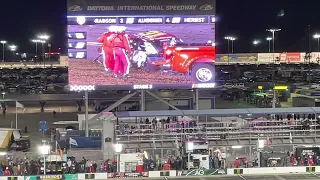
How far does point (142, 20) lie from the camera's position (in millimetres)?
33844

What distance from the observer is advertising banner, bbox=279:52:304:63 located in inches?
4190

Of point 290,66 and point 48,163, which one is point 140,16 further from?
point 290,66

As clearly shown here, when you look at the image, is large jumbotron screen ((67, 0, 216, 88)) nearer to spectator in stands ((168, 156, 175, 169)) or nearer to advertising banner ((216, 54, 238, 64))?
spectator in stands ((168, 156, 175, 169))

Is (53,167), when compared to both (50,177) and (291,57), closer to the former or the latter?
(50,177)

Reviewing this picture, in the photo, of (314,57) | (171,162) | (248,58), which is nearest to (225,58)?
(248,58)

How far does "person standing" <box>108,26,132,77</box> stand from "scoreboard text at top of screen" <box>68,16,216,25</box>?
20.9 inches

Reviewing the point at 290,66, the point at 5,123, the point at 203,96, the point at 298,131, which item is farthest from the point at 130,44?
the point at 290,66

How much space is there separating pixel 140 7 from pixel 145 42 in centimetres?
236

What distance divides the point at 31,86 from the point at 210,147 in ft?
167

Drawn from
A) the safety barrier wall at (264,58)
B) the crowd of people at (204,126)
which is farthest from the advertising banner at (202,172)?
the safety barrier wall at (264,58)

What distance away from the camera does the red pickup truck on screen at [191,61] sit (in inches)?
1347

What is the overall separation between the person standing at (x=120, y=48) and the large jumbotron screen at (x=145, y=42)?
0.07 meters

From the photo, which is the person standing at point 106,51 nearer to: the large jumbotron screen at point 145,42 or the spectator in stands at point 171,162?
the large jumbotron screen at point 145,42

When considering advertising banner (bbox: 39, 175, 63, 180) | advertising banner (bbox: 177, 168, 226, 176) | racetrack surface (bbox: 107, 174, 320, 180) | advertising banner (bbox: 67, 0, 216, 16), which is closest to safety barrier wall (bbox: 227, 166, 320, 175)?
racetrack surface (bbox: 107, 174, 320, 180)
